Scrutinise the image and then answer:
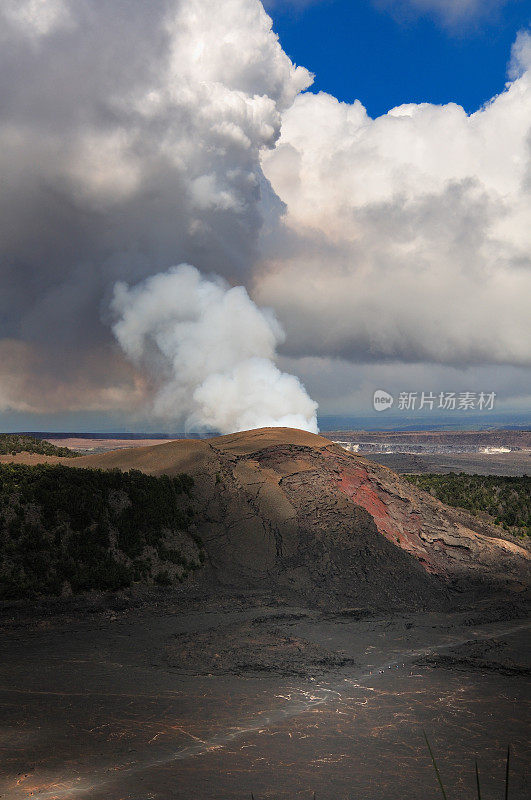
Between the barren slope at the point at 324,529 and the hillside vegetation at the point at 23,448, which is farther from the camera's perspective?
the hillside vegetation at the point at 23,448

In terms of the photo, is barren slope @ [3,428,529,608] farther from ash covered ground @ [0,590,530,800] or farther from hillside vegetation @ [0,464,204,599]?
ash covered ground @ [0,590,530,800]

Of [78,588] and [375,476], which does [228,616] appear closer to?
[78,588]

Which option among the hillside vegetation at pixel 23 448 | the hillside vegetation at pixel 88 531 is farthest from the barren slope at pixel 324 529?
the hillside vegetation at pixel 23 448

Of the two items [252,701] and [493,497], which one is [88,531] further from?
[493,497]

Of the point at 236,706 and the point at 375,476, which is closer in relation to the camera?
the point at 236,706

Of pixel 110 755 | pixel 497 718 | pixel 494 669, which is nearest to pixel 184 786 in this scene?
pixel 110 755

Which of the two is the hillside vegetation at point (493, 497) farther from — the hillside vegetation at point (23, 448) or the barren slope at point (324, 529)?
the hillside vegetation at point (23, 448)

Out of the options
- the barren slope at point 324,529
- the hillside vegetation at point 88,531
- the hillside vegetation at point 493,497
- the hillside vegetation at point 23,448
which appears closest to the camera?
the hillside vegetation at point 88,531
